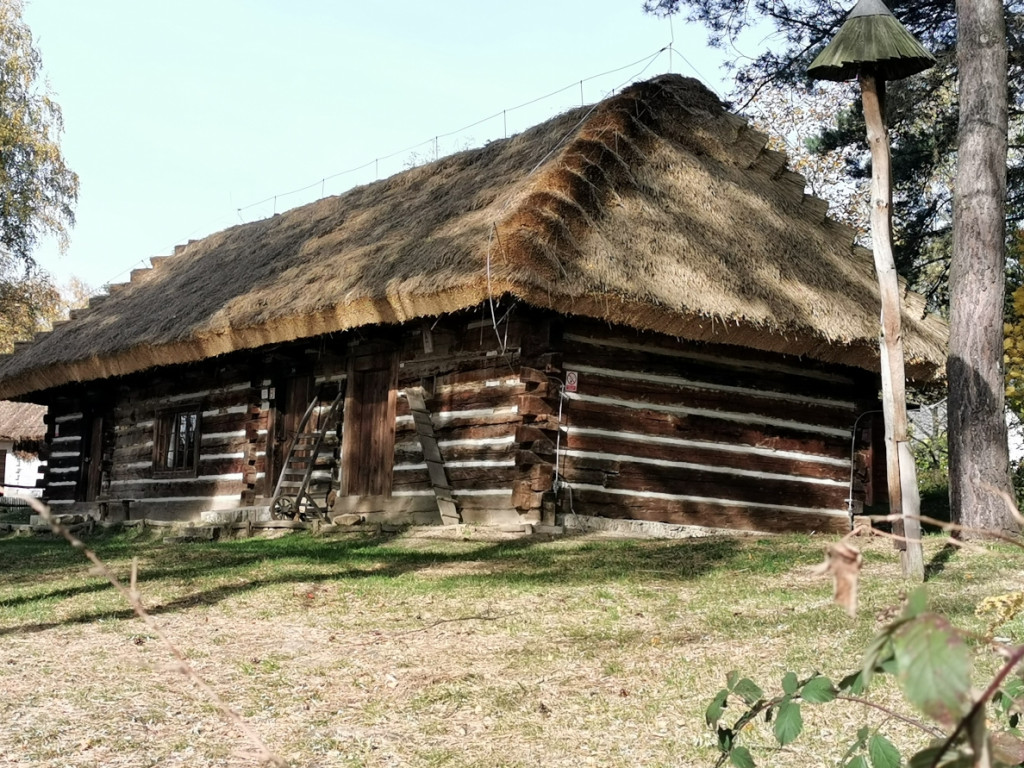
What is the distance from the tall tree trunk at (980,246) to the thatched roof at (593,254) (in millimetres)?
1649

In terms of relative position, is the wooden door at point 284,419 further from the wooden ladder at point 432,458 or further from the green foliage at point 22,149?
the green foliage at point 22,149

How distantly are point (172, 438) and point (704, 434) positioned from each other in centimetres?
919

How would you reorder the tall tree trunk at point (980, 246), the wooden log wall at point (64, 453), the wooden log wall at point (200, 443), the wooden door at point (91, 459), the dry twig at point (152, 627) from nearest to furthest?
1. the dry twig at point (152, 627)
2. the tall tree trunk at point (980, 246)
3. the wooden log wall at point (200, 443)
4. the wooden door at point (91, 459)
5. the wooden log wall at point (64, 453)

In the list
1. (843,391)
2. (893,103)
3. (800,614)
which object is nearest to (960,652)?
(800,614)

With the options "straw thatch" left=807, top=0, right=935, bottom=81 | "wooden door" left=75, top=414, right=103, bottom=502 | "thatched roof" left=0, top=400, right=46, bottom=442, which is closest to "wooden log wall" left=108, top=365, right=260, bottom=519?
"wooden door" left=75, top=414, right=103, bottom=502

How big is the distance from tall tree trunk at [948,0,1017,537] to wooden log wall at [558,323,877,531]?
263 centimetres

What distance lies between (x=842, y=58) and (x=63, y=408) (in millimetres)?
17286

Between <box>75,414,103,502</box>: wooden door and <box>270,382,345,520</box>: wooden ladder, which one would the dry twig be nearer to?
<box>270,382,345,520</box>: wooden ladder

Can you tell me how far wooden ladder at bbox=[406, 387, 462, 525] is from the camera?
39.4ft

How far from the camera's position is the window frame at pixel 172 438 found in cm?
1683

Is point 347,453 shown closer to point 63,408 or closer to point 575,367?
point 575,367

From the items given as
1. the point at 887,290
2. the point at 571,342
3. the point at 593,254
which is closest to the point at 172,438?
the point at 571,342

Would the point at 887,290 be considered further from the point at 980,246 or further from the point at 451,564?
the point at 451,564

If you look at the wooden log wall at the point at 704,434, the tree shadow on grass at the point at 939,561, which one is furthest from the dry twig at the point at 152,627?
the wooden log wall at the point at 704,434
